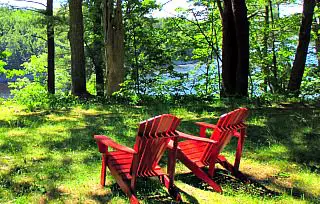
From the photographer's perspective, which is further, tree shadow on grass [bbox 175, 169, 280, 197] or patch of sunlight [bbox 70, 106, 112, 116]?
patch of sunlight [bbox 70, 106, 112, 116]

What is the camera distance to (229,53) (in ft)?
35.6

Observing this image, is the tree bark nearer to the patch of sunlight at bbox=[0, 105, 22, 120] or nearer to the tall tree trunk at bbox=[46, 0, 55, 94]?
the patch of sunlight at bbox=[0, 105, 22, 120]

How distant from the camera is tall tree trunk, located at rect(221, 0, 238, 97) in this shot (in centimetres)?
1071

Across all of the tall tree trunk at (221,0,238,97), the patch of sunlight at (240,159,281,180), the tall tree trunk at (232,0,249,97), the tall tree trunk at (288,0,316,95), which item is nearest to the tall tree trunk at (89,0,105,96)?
the tall tree trunk at (221,0,238,97)

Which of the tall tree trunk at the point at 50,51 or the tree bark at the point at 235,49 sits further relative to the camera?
the tall tree trunk at the point at 50,51

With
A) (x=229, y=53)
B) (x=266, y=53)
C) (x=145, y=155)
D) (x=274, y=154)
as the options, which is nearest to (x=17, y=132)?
(x=145, y=155)

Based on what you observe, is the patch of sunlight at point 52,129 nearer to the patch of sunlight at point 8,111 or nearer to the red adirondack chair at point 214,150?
the patch of sunlight at point 8,111

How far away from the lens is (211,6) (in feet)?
51.5

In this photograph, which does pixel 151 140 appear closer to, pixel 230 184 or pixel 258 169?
pixel 230 184

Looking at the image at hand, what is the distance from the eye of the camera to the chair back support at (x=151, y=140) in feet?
11.3

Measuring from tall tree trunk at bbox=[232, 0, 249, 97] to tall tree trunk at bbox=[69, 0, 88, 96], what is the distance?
177 inches

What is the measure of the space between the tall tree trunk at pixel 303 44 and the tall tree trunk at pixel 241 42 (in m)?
1.73

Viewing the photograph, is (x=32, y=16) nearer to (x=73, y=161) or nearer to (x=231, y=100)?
(x=231, y=100)

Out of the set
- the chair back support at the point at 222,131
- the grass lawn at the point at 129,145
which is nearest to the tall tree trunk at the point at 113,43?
the grass lawn at the point at 129,145
